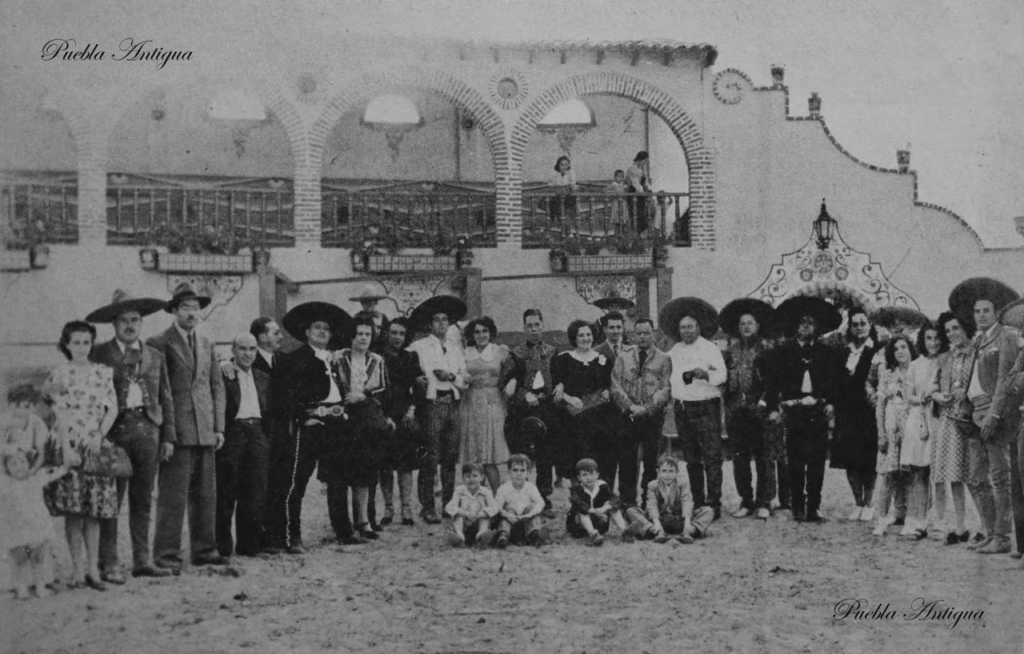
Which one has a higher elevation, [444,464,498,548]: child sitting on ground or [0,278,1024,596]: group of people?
[0,278,1024,596]: group of people

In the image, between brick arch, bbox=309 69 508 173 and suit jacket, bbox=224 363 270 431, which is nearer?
suit jacket, bbox=224 363 270 431

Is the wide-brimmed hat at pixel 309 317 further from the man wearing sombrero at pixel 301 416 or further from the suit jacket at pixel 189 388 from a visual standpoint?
the suit jacket at pixel 189 388

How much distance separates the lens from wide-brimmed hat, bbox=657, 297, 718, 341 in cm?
751

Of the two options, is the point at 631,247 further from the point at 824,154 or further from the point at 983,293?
the point at 983,293

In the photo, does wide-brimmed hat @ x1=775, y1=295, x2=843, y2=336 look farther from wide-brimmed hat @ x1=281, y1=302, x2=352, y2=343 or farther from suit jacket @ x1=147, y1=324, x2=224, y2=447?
suit jacket @ x1=147, y1=324, x2=224, y2=447

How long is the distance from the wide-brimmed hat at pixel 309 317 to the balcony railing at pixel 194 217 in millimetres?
863

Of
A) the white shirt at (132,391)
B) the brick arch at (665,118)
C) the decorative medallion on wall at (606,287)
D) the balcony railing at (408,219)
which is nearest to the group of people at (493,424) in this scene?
the white shirt at (132,391)

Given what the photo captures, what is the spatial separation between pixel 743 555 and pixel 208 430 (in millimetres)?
3138

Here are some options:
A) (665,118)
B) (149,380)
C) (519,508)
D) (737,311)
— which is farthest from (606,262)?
(149,380)

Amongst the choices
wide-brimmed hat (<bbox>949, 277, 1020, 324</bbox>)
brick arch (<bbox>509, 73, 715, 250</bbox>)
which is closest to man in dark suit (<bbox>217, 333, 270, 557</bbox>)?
brick arch (<bbox>509, 73, 715, 250</bbox>)

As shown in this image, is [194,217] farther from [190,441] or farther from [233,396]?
[190,441]

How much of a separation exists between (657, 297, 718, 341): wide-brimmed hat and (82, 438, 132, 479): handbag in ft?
12.3

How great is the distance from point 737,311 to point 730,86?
6.14 ft

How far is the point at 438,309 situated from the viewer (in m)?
7.12
